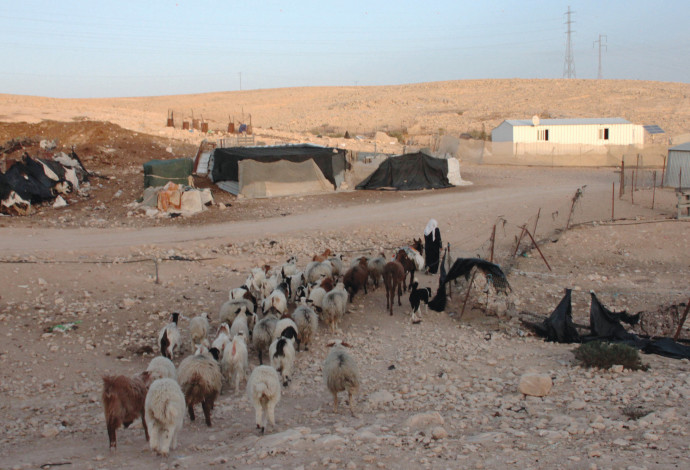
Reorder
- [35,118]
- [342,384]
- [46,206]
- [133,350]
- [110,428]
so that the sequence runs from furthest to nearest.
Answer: [35,118] < [46,206] < [133,350] < [342,384] < [110,428]

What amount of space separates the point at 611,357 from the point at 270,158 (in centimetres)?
1804

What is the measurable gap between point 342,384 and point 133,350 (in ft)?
14.0

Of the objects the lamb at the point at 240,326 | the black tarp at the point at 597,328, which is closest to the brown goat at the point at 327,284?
the lamb at the point at 240,326

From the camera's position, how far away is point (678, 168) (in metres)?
24.2

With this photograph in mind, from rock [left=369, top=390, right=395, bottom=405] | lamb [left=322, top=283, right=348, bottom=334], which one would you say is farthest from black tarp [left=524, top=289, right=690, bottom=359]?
rock [left=369, top=390, right=395, bottom=405]

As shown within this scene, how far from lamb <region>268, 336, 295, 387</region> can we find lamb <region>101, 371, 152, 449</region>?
1780mm

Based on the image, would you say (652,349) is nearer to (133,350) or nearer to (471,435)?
(471,435)

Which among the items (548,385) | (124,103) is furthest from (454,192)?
(124,103)

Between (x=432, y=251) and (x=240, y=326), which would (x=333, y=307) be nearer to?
(x=240, y=326)

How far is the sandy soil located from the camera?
600 centimetres

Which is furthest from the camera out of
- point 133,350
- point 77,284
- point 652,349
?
point 77,284

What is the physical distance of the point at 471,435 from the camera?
20.3ft

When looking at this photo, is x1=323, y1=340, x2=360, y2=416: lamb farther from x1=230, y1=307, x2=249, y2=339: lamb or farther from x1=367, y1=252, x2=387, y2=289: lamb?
x1=367, y1=252, x2=387, y2=289: lamb

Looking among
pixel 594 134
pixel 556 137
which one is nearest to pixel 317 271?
pixel 556 137
